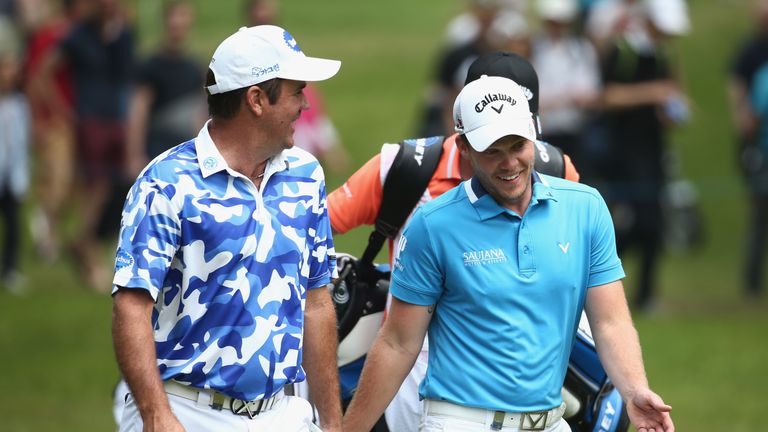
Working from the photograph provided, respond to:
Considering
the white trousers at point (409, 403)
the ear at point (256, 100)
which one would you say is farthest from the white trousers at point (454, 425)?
the ear at point (256, 100)

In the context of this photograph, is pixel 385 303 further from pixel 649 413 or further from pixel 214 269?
pixel 649 413

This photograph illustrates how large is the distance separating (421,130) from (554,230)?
1009 centimetres

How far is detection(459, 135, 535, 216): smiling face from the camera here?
5527 mm

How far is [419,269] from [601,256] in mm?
716

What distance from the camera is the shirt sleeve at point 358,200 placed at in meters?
6.54

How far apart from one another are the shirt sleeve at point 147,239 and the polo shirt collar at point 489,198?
1.16 m

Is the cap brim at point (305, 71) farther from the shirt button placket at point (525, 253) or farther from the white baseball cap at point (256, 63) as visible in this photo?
the shirt button placket at point (525, 253)

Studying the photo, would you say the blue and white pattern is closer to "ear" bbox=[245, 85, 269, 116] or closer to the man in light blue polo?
"ear" bbox=[245, 85, 269, 116]

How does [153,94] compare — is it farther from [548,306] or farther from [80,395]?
[548,306]

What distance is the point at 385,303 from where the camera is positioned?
22.1 ft

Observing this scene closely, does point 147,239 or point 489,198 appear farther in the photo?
point 489,198

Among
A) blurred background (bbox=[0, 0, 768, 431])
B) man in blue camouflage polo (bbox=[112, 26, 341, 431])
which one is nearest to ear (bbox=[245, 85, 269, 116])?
man in blue camouflage polo (bbox=[112, 26, 341, 431])

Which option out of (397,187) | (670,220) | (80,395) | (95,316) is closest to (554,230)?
(397,187)

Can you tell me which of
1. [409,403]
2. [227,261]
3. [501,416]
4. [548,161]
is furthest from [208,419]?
[548,161]
